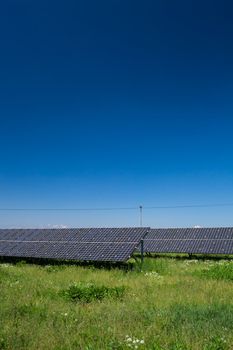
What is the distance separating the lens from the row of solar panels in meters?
24.9

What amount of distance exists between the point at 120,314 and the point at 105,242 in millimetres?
16231

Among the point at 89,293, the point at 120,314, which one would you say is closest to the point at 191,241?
the point at 89,293

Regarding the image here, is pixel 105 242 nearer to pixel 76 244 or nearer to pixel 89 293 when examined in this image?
pixel 76 244

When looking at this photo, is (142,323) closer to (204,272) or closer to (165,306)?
(165,306)

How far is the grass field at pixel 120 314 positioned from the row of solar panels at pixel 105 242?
6864mm

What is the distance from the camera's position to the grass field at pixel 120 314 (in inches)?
315

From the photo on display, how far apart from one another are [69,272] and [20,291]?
6.69 m

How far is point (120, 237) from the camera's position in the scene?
89.1 ft

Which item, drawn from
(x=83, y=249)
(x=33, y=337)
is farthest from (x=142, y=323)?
(x=83, y=249)

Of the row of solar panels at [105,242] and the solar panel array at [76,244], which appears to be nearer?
the solar panel array at [76,244]

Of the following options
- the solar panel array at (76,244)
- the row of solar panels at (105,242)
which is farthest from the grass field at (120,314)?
the row of solar panels at (105,242)

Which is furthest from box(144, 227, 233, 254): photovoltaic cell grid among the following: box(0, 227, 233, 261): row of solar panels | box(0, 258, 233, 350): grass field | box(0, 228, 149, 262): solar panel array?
box(0, 258, 233, 350): grass field

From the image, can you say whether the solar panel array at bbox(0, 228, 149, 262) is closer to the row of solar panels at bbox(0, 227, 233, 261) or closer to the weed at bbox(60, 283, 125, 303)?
the row of solar panels at bbox(0, 227, 233, 261)

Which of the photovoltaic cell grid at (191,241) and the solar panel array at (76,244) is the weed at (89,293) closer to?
the solar panel array at (76,244)
